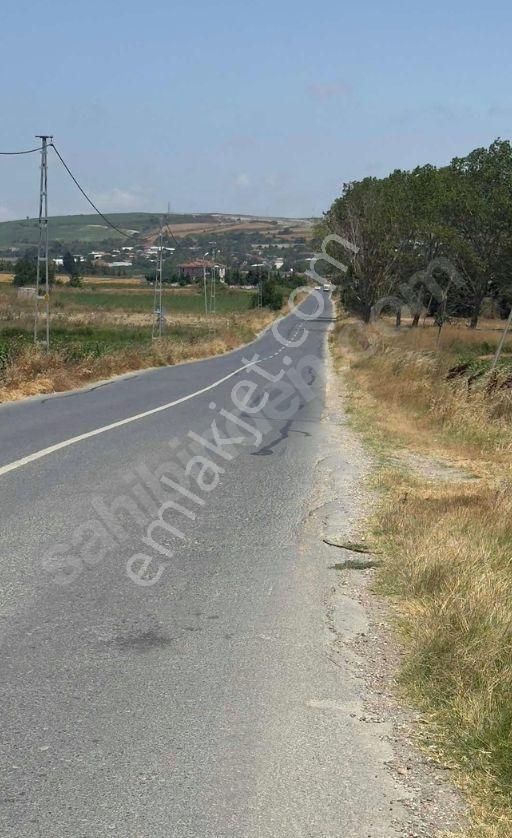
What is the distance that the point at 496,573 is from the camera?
6652 millimetres

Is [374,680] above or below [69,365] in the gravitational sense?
above

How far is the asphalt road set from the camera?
142 inches

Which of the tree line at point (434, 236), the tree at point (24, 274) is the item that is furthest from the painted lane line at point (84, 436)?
the tree at point (24, 274)

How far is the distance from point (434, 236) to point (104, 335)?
2147 centimetres

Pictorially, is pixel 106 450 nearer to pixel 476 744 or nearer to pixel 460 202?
pixel 476 744

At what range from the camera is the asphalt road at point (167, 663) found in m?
3.61

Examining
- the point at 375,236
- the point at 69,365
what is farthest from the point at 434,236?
the point at 69,365

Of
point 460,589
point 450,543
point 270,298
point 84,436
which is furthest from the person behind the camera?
point 270,298

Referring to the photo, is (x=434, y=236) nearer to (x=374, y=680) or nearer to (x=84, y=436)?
(x=84, y=436)

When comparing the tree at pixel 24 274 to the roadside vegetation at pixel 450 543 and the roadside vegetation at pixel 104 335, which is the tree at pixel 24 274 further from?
the roadside vegetation at pixel 450 543

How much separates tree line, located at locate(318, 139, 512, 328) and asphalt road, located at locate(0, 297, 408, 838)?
43.9 m

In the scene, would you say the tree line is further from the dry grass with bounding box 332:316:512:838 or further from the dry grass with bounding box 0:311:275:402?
the dry grass with bounding box 332:316:512:838

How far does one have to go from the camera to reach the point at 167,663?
509cm

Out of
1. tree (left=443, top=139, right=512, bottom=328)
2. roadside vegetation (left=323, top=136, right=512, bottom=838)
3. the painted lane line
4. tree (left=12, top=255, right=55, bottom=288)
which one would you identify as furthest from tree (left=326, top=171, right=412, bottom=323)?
tree (left=12, top=255, right=55, bottom=288)
